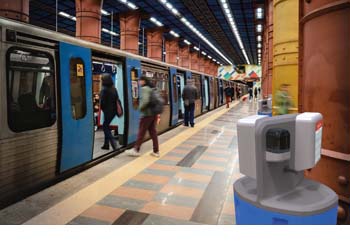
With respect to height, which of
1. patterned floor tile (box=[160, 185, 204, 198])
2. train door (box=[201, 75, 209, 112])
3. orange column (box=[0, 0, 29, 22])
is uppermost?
orange column (box=[0, 0, 29, 22])

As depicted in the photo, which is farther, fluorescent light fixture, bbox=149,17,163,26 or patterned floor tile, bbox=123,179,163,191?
fluorescent light fixture, bbox=149,17,163,26

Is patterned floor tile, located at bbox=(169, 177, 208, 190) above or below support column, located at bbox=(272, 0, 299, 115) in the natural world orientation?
below

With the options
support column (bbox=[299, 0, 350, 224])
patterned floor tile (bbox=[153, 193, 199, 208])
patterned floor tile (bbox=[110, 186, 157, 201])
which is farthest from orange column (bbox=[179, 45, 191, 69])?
support column (bbox=[299, 0, 350, 224])

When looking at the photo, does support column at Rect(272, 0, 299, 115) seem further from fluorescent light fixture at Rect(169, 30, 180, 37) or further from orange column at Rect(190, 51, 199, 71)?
orange column at Rect(190, 51, 199, 71)

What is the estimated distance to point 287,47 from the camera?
4.01 m

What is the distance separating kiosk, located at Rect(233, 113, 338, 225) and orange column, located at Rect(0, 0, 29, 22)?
274 inches

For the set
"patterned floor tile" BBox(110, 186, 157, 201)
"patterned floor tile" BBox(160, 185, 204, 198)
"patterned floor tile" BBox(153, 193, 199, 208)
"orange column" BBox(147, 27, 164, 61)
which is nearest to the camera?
"patterned floor tile" BBox(153, 193, 199, 208)

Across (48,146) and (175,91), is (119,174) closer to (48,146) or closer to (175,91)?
(48,146)

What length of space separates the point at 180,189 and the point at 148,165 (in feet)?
4.32

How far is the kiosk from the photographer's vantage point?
1529 mm

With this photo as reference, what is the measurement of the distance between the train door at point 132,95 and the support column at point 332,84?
4505 millimetres

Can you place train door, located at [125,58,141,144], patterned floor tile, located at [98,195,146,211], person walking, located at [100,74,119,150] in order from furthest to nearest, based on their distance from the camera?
train door, located at [125,58,141,144]
person walking, located at [100,74,119,150]
patterned floor tile, located at [98,195,146,211]

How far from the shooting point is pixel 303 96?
281 cm

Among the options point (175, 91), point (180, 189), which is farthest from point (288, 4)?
point (175, 91)
